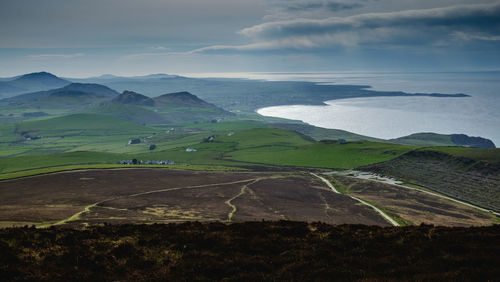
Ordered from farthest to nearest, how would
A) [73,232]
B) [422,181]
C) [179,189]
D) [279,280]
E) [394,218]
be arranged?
[422,181] → [179,189] → [394,218] → [73,232] → [279,280]

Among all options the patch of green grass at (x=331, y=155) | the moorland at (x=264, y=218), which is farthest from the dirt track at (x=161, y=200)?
the patch of green grass at (x=331, y=155)

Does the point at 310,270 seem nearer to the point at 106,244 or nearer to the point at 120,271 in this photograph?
the point at 120,271

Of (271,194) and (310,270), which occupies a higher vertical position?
(310,270)

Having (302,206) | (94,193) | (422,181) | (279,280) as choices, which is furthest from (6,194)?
(422,181)

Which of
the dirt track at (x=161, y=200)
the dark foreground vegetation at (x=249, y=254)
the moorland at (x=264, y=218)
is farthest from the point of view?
the dirt track at (x=161, y=200)

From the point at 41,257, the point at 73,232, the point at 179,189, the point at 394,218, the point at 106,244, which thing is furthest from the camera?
the point at 179,189

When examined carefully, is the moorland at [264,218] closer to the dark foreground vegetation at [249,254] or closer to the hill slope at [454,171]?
the dark foreground vegetation at [249,254]

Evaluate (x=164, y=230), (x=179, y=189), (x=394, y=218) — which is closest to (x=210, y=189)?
(x=179, y=189)

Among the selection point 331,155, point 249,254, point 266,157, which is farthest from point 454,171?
point 249,254

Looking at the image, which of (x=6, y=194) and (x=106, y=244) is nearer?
(x=106, y=244)
